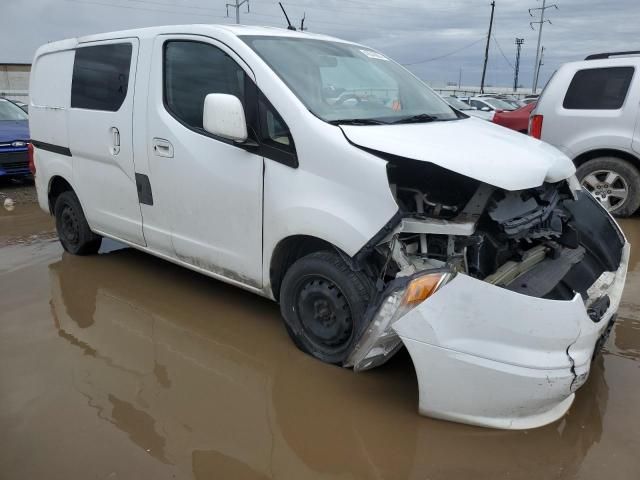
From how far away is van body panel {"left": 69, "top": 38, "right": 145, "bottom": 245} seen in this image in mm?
3922

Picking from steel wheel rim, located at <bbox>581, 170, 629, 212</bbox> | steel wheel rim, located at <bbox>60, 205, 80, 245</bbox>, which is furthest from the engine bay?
steel wheel rim, located at <bbox>581, 170, 629, 212</bbox>

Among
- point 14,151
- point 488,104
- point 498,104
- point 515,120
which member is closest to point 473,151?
point 515,120

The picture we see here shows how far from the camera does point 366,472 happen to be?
2303 millimetres

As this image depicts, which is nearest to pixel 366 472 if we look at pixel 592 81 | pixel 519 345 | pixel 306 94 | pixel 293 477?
pixel 293 477

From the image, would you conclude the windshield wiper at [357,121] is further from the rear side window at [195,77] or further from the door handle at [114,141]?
the door handle at [114,141]

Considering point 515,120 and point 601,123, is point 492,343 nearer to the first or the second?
point 601,123

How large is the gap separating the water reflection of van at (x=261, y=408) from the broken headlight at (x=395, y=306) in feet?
1.31

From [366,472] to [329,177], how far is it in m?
1.40

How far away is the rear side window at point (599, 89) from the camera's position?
243 inches

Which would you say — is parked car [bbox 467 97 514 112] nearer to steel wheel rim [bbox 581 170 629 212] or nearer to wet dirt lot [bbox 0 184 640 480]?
steel wheel rim [bbox 581 170 629 212]

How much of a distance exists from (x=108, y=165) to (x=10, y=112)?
6984mm

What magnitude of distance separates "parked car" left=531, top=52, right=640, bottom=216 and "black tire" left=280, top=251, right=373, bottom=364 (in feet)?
15.3

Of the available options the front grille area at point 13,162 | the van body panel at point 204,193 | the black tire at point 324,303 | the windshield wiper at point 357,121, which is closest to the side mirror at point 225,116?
the van body panel at point 204,193

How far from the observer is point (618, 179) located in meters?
6.26
